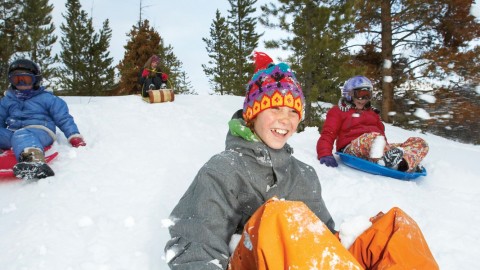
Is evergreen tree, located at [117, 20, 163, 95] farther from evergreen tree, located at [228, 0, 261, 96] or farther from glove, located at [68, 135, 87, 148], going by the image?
glove, located at [68, 135, 87, 148]

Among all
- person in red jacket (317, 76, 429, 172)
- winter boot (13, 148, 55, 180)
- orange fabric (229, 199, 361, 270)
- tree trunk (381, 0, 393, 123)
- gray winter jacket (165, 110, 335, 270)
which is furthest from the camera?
tree trunk (381, 0, 393, 123)

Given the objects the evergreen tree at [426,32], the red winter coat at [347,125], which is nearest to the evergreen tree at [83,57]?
the evergreen tree at [426,32]

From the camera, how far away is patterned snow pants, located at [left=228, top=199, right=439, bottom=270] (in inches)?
44.6

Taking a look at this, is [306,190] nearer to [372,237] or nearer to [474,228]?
[372,237]

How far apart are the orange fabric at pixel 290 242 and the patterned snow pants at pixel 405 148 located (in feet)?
11.1

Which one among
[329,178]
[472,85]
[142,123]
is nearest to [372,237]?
[329,178]

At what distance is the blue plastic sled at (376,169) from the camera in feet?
13.4

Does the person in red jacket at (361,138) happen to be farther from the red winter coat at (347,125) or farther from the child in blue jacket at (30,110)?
the child in blue jacket at (30,110)

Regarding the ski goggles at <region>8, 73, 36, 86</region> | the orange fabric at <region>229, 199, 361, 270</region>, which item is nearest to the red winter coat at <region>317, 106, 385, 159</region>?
the orange fabric at <region>229, 199, 361, 270</region>

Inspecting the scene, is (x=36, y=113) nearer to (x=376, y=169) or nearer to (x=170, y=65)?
(x=376, y=169)

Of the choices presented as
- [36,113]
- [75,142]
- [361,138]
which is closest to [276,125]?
[361,138]

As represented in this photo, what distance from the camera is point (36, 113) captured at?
14.2 ft

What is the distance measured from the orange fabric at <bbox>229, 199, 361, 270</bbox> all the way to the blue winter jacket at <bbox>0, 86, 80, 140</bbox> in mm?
3780

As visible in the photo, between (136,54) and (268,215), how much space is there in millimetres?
20752
